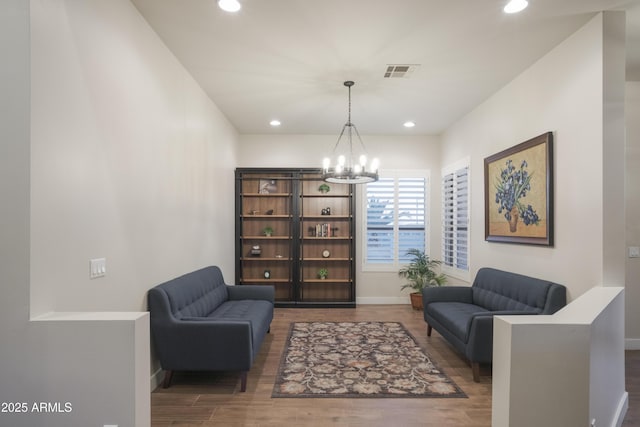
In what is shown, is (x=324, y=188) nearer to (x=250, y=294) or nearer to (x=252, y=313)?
(x=250, y=294)

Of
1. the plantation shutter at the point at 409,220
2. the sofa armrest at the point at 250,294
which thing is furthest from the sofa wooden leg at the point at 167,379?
the plantation shutter at the point at 409,220

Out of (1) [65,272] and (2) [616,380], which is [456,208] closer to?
(2) [616,380]

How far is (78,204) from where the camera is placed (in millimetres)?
2152

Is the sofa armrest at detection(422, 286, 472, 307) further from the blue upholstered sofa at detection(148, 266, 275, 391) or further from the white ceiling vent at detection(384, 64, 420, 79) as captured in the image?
the white ceiling vent at detection(384, 64, 420, 79)

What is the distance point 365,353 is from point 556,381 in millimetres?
2329

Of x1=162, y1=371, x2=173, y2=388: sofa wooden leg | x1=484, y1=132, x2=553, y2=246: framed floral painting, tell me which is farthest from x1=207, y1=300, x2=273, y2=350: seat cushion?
x1=484, y1=132, x2=553, y2=246: framed floral painting

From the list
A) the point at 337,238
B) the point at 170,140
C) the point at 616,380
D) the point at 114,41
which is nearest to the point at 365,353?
the point at 616,380

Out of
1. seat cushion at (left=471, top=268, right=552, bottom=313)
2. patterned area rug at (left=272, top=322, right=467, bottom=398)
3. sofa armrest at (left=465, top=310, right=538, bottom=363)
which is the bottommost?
patterned area rug at (left=272, top=322, right=467, bottom=398)

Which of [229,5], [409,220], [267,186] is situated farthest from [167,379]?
[409,220]

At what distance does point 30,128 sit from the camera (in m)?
1.77

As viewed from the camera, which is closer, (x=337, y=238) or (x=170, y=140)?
(x=170, y=140)

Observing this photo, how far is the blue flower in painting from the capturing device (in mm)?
3746

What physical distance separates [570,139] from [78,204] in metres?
3.82

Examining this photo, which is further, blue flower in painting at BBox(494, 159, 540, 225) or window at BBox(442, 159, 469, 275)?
window at BBox(442, 159, 469, 275)
